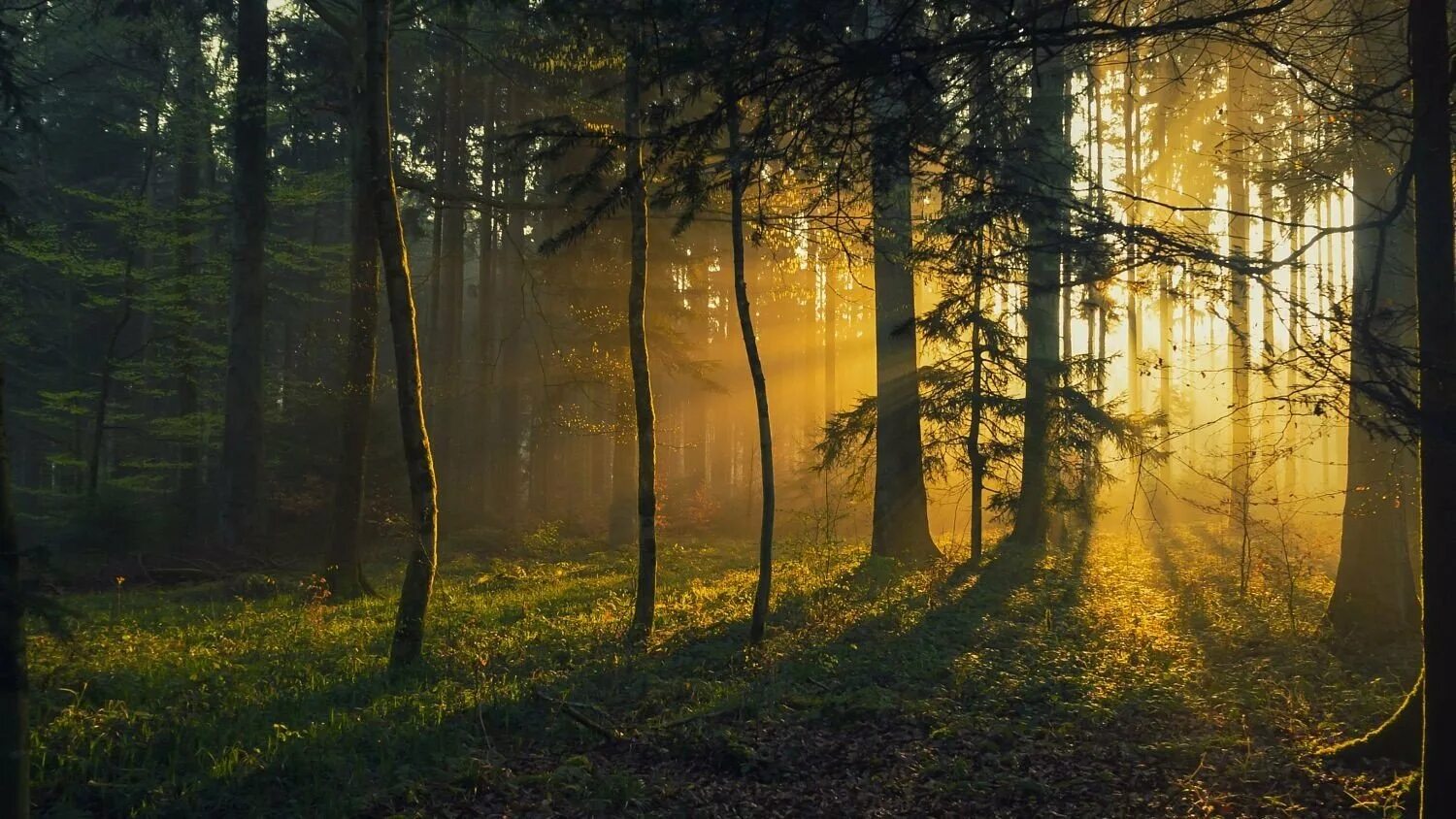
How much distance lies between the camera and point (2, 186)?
12.0 m

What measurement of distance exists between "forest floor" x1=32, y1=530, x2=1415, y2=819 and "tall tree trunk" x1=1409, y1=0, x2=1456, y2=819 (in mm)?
1521

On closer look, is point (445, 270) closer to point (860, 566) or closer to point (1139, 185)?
point (860, 566)

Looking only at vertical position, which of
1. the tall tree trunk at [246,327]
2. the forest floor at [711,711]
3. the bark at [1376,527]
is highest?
the tall tree trunk at [246,327]

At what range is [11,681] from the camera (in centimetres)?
398

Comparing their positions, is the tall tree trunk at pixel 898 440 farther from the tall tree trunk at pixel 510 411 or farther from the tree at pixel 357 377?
the tall tree trunk at pixel 510 411

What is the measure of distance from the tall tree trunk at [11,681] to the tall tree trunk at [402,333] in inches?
190

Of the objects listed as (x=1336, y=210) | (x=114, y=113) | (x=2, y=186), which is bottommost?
(x=2, y=186)

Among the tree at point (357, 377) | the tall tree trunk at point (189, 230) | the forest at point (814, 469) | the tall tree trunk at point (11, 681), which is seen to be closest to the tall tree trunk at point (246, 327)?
the forest at point (814, 469)

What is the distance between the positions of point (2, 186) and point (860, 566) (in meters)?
14.8

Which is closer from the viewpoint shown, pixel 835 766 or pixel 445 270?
pixel 835 766

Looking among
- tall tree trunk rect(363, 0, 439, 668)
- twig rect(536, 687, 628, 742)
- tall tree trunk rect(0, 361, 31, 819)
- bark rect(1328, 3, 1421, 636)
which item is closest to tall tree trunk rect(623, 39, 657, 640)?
tall tree trunk rect(363, 0, 439, 668)

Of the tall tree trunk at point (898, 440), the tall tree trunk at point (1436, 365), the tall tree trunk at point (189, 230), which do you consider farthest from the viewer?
the tall tree trunk at point (189, 230)

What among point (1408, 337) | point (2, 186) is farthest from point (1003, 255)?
point (2, 186)

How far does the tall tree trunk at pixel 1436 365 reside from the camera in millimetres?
4906
